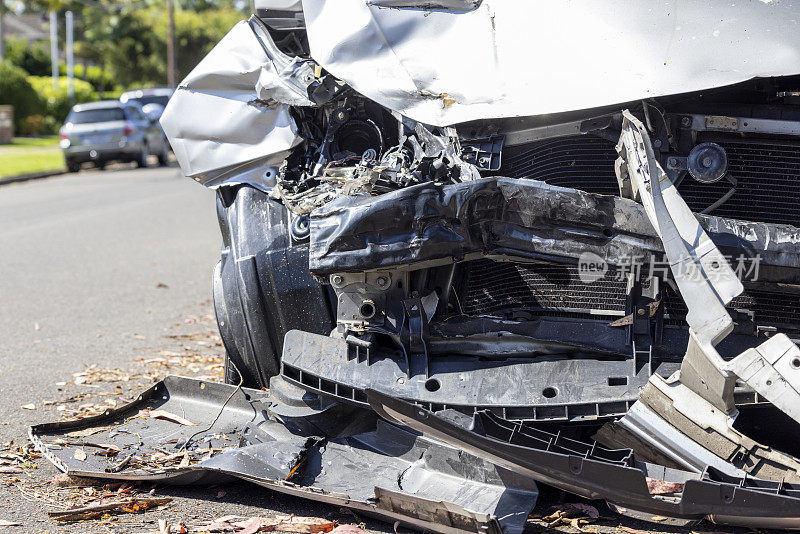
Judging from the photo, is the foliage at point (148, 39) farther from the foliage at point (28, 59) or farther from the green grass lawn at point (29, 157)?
the green grass lawn at point (29, 157)

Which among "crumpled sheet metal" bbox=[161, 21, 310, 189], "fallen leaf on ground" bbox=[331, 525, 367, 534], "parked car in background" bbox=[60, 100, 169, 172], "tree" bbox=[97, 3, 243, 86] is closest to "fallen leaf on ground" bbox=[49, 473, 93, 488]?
"fallen leaf on ground" bbox=[331, 525, 367, 534]

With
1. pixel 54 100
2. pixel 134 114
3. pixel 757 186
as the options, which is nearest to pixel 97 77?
pixel 54 100

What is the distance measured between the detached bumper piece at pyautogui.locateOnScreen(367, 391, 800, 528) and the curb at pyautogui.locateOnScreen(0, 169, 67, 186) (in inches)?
741

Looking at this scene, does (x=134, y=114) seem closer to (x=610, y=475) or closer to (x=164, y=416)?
(x=164, y=416)

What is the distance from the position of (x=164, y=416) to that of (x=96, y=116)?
829 inches

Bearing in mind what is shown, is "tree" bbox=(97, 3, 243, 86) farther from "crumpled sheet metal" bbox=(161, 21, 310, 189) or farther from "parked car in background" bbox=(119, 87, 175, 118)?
"crumpled sheet metal" bbox=(161, 21, 310, 189)

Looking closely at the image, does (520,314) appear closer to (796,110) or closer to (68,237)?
(796,110)

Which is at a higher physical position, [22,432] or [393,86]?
[393,86]

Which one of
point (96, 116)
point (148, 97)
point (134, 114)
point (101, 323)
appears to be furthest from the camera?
point (148, 97)

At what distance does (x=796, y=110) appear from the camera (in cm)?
362

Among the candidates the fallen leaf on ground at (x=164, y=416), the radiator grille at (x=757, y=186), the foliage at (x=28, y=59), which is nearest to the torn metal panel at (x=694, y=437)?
the radiator grille at (x=757, y=186)

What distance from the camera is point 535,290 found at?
3.89 meters

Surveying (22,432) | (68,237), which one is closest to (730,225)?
(22,432)

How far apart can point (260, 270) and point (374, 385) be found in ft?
3.09
